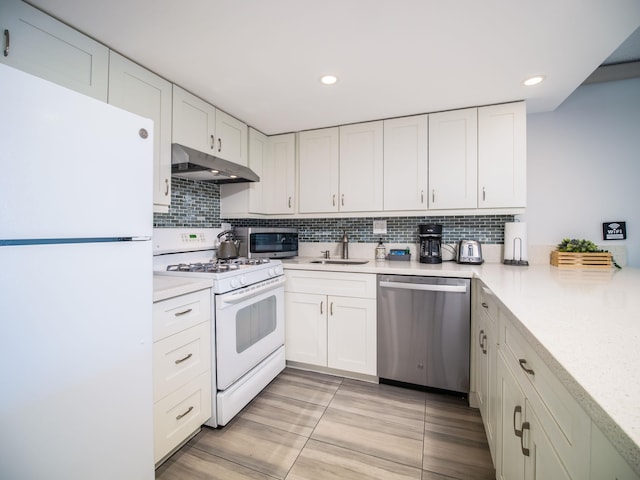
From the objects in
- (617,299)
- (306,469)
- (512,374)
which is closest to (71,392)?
(306,469)

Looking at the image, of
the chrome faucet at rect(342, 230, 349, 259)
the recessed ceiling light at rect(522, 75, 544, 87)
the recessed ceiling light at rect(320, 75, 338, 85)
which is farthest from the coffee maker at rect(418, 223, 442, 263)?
the recessed ceiling light at rect(320, 75, 338, 85)

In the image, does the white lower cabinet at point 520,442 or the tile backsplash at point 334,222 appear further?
the tile backsplash at point 334,222

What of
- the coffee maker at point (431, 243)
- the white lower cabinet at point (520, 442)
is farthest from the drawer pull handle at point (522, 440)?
the coffee maker at point (431, 243)

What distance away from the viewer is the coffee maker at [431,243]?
94.6 inches

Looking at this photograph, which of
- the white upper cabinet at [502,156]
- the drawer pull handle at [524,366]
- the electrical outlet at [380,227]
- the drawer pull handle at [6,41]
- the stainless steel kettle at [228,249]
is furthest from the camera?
the electrical outlet at [380,227]

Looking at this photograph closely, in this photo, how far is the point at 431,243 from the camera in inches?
95.6

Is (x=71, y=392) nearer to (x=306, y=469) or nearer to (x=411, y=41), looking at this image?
(x=306, y=469)

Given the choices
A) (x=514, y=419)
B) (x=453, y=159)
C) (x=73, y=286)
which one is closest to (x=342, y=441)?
(x=514, y=419)

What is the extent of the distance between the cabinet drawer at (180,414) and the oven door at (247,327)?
111 millimetres

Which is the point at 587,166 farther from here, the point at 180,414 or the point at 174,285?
the point at 180,414

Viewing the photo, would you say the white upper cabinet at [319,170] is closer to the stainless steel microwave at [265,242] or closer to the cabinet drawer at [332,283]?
the stainless steel microwave at [265,242]

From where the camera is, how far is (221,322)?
5.59 ft

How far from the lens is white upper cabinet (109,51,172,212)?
60.5 inches

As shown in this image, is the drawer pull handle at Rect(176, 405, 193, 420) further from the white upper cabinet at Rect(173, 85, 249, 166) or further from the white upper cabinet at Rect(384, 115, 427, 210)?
the white upper cabinet at Rect(384, 115, 427, 210)
